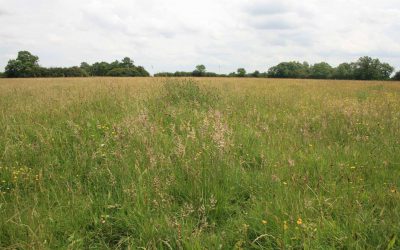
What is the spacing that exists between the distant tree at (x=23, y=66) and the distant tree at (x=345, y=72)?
61.3 metres

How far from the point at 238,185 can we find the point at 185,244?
3.63 ft

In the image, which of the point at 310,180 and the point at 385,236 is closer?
the point at 385,236

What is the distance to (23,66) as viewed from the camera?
199 ft

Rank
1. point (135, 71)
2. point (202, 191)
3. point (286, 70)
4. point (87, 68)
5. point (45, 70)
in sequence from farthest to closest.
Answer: point (286, 70)
point (87, 68)
point (135, 71)
point (45, 70)
point (202, 191)

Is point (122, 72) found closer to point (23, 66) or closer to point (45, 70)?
point (45, 70)

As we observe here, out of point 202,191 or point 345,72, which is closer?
point 202,191

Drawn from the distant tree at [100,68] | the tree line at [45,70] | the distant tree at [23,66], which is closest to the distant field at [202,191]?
the tree line at [45,70]

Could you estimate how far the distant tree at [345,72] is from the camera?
2492 inches

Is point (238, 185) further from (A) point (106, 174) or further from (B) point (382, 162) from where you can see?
(B) point (382, 162)

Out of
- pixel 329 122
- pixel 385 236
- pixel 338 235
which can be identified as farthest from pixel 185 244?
pixel 329 122

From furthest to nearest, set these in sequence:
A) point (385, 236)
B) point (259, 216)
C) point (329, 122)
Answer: point (329, 122) < point (259, 216) < point (385, 236)

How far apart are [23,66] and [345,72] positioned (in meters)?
71.7

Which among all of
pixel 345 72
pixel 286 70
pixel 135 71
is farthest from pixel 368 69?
pixel 135 71

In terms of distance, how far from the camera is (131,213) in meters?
2.57
